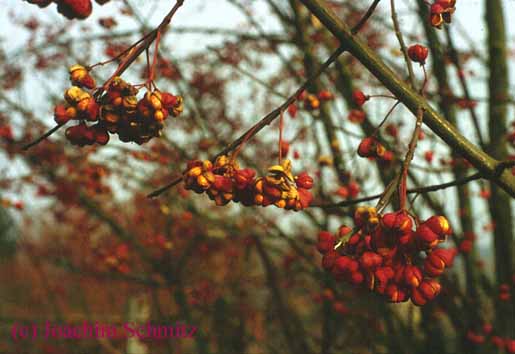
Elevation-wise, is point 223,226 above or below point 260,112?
below

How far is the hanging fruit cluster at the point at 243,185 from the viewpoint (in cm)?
118

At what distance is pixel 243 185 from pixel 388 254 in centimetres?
40

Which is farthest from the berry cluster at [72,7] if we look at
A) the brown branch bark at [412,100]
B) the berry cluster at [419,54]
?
→ the berry cluster at [419,54]

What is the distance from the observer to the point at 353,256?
1142mm

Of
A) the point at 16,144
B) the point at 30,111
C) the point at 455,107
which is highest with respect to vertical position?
the point at 30,111

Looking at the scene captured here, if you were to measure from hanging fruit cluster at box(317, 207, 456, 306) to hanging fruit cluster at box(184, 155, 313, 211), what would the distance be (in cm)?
17

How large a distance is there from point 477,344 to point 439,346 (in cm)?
30

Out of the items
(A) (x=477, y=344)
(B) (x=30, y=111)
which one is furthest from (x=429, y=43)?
(B) (x=30, y=111)

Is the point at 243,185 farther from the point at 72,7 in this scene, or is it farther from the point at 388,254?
the point at 72,7

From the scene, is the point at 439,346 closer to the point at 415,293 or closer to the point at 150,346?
the point at 415,293

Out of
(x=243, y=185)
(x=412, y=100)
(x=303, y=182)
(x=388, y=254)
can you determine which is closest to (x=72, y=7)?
(x=243, y=185)

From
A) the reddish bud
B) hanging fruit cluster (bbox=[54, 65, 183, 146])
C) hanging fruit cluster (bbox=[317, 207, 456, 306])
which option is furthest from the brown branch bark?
hanging fruit cluster (bbox=[54, 65, 183, 146])

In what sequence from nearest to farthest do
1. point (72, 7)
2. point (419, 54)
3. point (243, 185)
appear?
1. point (72, 7)
2. point (243, 185)
3. point (419, 54)

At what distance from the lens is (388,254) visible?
1.13 meters
